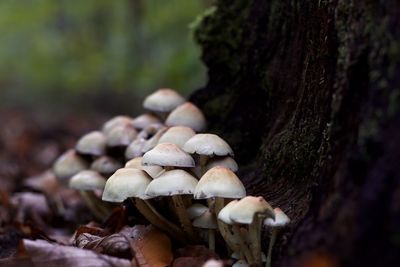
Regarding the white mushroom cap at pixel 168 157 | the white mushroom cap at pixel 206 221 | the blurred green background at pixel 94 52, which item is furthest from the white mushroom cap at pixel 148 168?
the blurred green background at pixel 94 52

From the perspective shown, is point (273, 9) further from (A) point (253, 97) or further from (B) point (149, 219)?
(B) point (149, 219)

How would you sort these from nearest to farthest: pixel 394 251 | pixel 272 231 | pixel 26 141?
1. pixel 394 251
2. pixel 272 231
3. pixel 26 141

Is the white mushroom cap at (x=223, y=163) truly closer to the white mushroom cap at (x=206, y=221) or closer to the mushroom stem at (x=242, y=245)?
the white mushroom cap at (x=206, y=221)

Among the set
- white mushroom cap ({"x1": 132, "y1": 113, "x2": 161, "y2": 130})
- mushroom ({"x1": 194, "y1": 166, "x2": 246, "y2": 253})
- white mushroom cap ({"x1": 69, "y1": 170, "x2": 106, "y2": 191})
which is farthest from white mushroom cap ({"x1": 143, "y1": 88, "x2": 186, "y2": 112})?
mushroom ({"x1": 194, "y1": 166, "x2": 246, "y2": 253})

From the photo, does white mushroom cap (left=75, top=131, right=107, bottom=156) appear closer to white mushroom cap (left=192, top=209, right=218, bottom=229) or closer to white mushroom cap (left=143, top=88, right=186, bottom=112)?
white mushroom cap (left=143, top=88, right=186, bottom=112)

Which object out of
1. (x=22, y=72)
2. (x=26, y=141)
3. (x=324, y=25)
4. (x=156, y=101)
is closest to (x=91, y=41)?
(x=22, y=72)

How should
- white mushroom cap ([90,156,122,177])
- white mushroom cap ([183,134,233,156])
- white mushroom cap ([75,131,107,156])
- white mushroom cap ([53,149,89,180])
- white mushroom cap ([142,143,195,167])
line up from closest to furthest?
white mushroom cap ([142,143,195,167]) → white mushroom cap ([183,134,233,156]) → white mushroom cap ([90,156,122,177]) → white mushroom cap ([75,131,107,156]) → white mushroom cap ([53,149,89,180])
